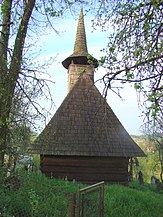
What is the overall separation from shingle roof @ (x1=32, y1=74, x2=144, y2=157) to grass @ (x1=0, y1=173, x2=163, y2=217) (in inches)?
84.1

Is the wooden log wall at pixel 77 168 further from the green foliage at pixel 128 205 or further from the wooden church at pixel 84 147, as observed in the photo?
the green foliage at pixel 128 205

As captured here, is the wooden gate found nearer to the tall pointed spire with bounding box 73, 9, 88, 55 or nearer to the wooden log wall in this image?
the wooden log wall

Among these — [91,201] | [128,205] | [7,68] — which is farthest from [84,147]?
[91,201]

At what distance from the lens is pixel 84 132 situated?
1046 centimetres

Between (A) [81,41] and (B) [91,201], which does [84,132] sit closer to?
(A) [81,41]

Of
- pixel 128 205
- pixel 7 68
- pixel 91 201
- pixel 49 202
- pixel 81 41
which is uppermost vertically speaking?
pixel 81 41

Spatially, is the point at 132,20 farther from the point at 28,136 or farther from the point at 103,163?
the point at 103,163

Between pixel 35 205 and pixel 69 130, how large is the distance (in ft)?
19.2

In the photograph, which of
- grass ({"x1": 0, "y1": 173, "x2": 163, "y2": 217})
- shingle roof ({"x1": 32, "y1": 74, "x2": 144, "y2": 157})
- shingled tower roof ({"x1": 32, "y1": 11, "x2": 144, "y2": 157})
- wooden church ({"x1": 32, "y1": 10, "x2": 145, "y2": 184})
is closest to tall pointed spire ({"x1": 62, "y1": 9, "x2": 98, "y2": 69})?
shingled tower roof ({"x1": 32, "y1": 11, "x2": 144, "y2": 157})

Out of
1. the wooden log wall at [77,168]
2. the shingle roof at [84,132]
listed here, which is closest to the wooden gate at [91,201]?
the shingle roof at [84,132]

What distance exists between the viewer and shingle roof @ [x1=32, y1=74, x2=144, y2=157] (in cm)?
989

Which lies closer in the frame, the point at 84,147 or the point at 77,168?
the point at 84,147

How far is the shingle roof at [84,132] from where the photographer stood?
9.89 m

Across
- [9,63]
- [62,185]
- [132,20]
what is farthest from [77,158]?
[132,20]
